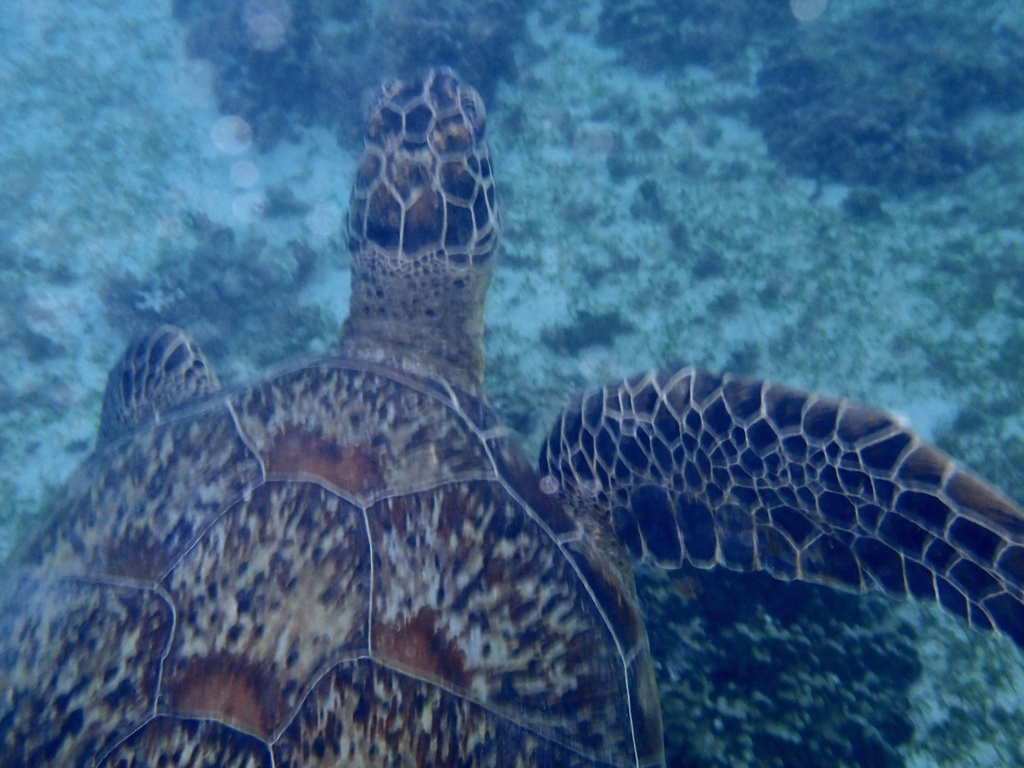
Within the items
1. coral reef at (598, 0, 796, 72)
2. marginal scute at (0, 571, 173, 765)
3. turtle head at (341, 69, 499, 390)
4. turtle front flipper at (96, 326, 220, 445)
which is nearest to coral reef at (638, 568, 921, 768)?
turtle head at (341, 69, 499, 390)

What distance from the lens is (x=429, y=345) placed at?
2.63 metres

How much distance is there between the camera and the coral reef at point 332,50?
5129mm

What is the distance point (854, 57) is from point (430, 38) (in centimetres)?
413

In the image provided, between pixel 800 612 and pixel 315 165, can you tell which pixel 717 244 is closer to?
pixel 800 612

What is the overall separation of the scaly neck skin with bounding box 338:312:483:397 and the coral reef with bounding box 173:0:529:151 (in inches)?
127

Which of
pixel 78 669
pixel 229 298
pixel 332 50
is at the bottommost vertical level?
pixel 78 669

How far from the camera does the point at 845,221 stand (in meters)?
4.55

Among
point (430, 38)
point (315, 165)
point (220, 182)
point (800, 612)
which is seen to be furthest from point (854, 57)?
point (220, 182)

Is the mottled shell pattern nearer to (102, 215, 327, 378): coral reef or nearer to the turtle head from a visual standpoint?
the turtle head

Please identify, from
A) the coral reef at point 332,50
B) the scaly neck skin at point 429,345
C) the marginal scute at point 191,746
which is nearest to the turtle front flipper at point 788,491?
the scaly neck skin at point 429,345

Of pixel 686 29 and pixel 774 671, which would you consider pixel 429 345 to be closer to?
pixel 774 671

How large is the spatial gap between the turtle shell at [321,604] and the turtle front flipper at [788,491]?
34 cm

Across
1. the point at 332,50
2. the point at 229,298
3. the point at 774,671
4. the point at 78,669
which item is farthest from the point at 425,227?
the point at 332,50

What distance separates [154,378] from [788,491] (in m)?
2.80
